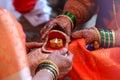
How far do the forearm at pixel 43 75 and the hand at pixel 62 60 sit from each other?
0.29ft

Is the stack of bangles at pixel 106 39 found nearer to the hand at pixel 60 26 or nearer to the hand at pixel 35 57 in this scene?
the hand at pixel 60 26

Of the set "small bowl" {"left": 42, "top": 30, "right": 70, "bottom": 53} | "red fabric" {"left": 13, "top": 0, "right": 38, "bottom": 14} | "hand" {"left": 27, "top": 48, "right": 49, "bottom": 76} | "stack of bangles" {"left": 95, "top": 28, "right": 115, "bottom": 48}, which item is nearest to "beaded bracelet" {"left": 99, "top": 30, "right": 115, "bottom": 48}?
"stack of bangles" {"left": 95, "top": 28, "right": 115, "bottom": 48}

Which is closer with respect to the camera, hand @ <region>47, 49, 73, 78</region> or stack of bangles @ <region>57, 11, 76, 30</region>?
hand @ <region>47, 49, 73, 78</region>

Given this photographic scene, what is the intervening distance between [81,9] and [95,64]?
42cm

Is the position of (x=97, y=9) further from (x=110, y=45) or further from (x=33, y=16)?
(x=33, y=16)

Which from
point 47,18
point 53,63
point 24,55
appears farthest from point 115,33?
point 47,18

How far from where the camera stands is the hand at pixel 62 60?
1.13 metres

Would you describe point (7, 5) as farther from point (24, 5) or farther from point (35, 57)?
point (35, 57)

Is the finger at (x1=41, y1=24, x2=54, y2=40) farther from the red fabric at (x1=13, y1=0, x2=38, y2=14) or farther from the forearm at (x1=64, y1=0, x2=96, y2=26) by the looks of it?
the red fabric at (x1=13, y1=0, x2=38, y2=14)

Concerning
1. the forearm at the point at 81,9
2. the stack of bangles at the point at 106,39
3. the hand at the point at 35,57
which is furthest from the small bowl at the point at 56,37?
the forearm at the point at 81,9

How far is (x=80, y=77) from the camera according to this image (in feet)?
4.03

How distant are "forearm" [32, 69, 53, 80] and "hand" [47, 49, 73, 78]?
9cm

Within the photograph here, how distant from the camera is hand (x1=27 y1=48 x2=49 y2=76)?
46.6 inches

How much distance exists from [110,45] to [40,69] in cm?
41
